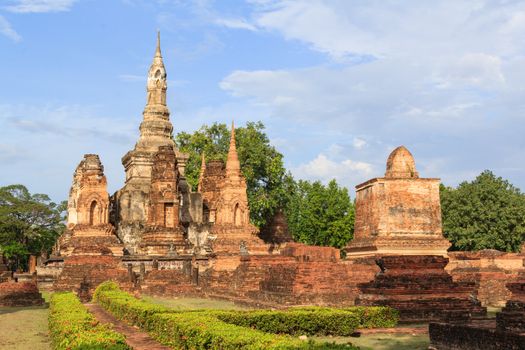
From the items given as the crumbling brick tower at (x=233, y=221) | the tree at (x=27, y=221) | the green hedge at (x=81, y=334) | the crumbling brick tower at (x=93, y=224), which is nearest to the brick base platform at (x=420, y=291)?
the green hedge at (x=81, y=334)

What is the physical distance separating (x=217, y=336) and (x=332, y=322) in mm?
3999

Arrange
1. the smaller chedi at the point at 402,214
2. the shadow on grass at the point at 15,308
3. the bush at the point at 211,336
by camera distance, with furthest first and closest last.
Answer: the smaller chedi at the point at 402,214
the shadow on grass at the point at 15,308
the bush at the point at 211,336

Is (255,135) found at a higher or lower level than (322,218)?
higher

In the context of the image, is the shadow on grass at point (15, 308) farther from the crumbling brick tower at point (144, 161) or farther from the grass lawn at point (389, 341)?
the crumbling brick tower at point (144, 161)

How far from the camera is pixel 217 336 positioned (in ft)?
31.0

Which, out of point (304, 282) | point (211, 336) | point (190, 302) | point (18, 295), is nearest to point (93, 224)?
point (18, 295)

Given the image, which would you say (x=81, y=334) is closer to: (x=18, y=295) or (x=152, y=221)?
(x=18, y=295)

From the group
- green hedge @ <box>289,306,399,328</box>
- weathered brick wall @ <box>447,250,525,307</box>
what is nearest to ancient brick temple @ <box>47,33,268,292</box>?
weathered brick wall @ <box>447,250,525,307</box>

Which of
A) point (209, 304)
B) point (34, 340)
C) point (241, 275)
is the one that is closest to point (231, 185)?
point (241, 275)

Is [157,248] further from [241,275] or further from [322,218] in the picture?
[322,218]

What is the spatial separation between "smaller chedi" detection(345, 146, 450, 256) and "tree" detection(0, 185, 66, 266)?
44.7 meters

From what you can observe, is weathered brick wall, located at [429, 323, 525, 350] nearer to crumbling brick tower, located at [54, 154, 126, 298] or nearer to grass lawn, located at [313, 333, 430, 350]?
grass lawn, located at [313, 333, 430, 350]

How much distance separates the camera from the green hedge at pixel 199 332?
27.3 ft

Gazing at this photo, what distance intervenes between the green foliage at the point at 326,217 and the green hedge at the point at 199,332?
36.5m
